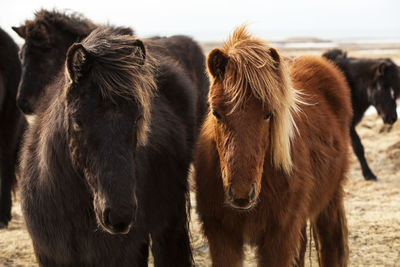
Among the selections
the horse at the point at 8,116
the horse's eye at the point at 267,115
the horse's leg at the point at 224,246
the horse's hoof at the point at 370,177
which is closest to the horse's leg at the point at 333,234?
the horse's leg at the point at 224,246

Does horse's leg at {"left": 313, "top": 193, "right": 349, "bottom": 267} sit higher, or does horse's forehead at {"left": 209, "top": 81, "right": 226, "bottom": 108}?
horse's forehead at {"left": 209, "top": 81, "right": 226, "bottom": 108}

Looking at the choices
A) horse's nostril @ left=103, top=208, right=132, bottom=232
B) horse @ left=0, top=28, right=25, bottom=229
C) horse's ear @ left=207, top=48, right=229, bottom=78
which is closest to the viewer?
horse's nostril @ left=103, top=208, right=132, bottom=232

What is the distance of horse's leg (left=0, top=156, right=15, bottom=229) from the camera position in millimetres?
6242

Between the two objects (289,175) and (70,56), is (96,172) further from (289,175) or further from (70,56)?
(289,175)

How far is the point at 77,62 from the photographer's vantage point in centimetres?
253

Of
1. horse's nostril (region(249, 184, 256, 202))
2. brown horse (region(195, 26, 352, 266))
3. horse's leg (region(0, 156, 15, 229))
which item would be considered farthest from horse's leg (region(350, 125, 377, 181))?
horse's nostril (region(249, 184, 256, 202))

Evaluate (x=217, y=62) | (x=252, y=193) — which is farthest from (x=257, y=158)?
(x=217, y=62)

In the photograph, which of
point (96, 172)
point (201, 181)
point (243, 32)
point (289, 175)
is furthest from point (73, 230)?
point (243, 32)

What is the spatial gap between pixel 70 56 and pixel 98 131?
16.3 inches

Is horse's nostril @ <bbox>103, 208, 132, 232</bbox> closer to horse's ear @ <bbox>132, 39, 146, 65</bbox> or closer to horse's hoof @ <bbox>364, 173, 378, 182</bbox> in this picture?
horse's ear @ <bbox>132, 39, 146, 65</bbox>

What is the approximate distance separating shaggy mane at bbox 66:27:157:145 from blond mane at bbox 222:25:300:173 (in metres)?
0.49

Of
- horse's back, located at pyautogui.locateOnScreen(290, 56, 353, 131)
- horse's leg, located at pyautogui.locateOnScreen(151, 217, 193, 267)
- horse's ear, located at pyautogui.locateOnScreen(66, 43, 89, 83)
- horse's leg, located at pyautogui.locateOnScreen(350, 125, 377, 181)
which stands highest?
horse's ear, located at pyautogui.locateOnScreen(66, 43, 89, 83)

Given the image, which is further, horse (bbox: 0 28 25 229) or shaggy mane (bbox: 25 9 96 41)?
horse (bbox: 0 28 25 229)

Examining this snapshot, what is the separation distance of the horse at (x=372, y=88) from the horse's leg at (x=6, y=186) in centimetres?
575
